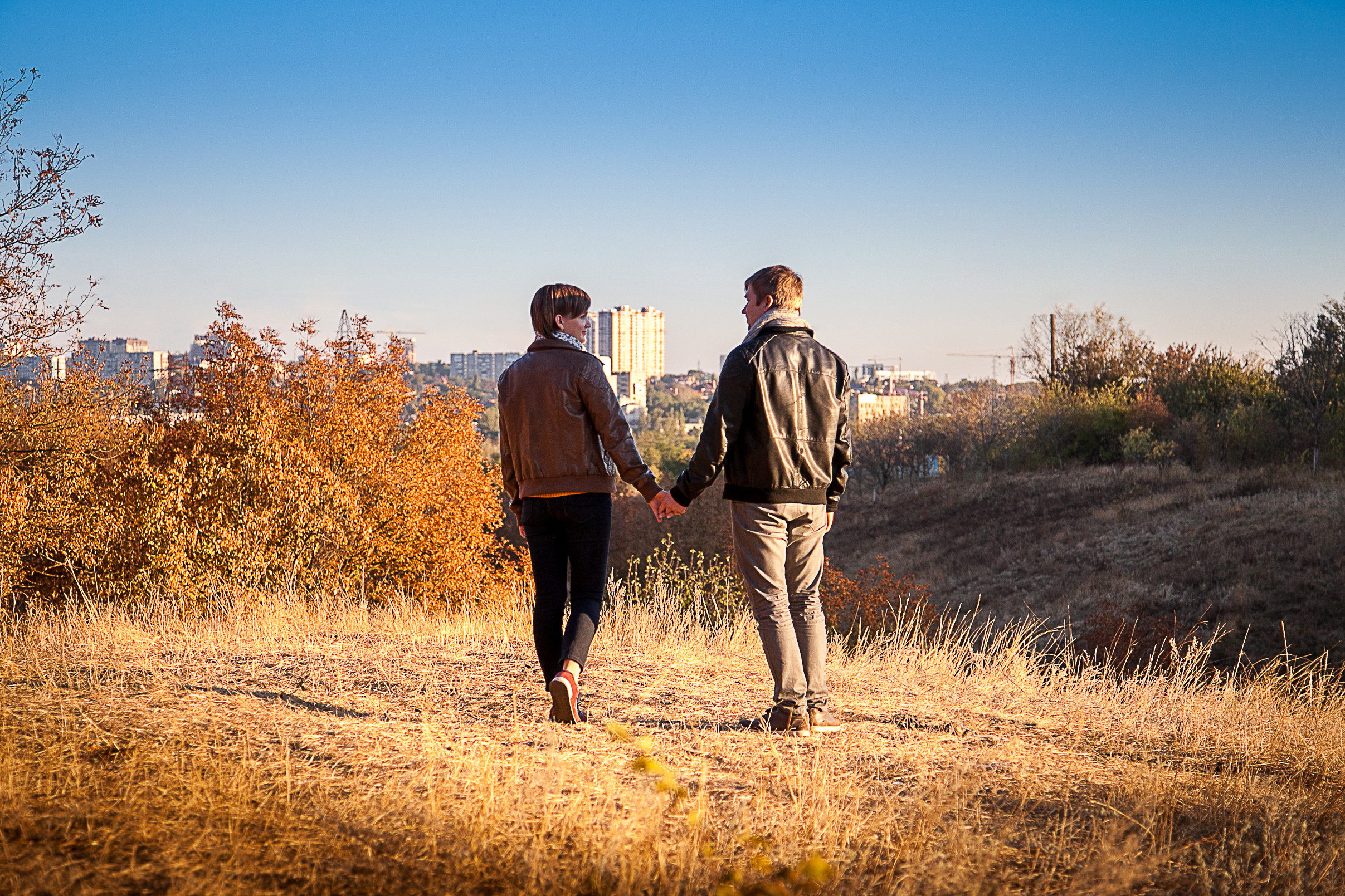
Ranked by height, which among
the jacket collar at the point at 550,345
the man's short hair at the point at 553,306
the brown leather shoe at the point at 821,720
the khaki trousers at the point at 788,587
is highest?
→ the man's short hair at the point at 553,306

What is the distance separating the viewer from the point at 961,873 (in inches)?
104

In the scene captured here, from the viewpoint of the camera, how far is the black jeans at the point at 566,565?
13.1 feet

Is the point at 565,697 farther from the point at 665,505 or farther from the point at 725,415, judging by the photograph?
the point at 725,415

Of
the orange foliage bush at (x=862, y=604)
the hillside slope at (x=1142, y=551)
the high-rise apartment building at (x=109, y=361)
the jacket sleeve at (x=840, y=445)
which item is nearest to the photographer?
the jacket sleeve at (x=840, y=445)

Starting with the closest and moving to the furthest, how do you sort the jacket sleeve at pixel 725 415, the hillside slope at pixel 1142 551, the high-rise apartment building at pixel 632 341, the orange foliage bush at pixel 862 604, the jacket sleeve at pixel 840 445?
the jacket sleeve at pixel 725 415
the jacket sleeve at pixel 840 445
the orange foliage bush at pixel 862 604
the hillside slope at pixel 1142 551
the high-rise apartment building at pixel 632 341

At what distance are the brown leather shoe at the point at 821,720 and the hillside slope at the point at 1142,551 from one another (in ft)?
41.1

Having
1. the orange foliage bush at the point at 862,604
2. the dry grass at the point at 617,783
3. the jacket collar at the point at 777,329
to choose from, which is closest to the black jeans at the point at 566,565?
the dry grass at the point at 617,783

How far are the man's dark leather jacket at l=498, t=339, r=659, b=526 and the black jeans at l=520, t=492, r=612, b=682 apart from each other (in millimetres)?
71

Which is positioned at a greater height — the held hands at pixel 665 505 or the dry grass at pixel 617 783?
the held hands at pixel 665 505

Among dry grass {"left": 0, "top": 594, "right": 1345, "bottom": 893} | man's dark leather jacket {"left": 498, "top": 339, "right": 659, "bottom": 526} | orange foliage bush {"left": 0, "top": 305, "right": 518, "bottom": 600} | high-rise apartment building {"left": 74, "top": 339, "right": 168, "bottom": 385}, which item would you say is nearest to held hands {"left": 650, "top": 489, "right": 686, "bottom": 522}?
man's dark leather jacket {"left": 498, "top": 339, "right": 659, "bottom": 526}

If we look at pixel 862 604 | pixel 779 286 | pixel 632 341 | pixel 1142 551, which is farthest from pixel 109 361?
pixel 632 341

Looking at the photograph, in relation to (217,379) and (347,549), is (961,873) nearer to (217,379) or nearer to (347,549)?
(347,549)

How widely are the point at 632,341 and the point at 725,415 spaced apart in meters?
138

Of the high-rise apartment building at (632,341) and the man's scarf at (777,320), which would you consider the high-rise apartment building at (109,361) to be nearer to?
the man's scarf at (777,320)
